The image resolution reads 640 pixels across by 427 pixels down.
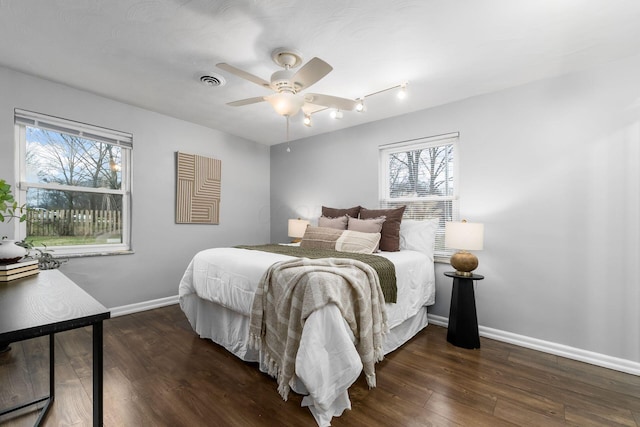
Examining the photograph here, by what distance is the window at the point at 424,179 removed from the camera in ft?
10.7

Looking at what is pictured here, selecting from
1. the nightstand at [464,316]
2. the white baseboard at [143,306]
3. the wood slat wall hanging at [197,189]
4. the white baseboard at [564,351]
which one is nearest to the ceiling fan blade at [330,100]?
the nightstand at [464,316]

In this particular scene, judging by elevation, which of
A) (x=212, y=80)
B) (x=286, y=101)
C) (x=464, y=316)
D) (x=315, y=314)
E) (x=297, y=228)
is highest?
(x=212, y=80)

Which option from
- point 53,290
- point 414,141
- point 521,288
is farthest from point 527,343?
point 53,290

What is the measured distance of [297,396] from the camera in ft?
6.00

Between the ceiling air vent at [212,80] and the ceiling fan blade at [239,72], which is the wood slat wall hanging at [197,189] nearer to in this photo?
the ceiling air vent at [212,80]

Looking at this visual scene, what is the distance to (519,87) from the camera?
2.77 metres

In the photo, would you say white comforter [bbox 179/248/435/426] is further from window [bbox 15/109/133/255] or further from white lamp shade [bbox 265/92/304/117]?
window [bbox 15/109/133/255]

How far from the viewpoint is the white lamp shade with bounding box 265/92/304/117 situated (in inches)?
87.7

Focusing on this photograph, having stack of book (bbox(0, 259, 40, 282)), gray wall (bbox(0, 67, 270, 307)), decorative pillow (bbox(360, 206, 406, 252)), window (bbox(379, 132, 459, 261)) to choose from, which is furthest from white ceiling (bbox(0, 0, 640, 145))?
stack of book (bbox(0, 259, 40, 282))

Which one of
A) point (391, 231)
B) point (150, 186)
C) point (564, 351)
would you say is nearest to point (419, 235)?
point (391, 231)

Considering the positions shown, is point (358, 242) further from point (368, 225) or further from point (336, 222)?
point (336, 222)

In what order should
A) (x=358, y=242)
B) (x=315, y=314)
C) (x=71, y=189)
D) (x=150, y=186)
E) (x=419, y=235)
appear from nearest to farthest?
(x=315, y=314) < (x=358, y=242) < (x=71, y=189) < (x=419, y=235) < (x=150, y=186)

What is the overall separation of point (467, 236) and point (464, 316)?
2.36 feet

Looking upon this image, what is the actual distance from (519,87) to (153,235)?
437 centimetres
